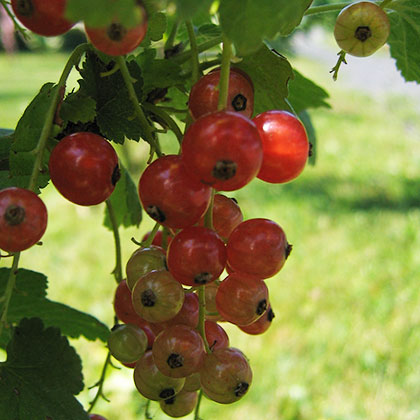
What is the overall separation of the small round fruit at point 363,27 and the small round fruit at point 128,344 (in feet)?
1.81

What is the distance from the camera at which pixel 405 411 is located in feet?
9.52

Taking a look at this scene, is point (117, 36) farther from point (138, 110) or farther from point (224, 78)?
point (138, 110)

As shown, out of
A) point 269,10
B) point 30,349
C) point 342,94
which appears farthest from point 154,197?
point 342,94

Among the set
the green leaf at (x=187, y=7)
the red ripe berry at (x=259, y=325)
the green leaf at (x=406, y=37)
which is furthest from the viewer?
the green leaf at (x=406, y=37)

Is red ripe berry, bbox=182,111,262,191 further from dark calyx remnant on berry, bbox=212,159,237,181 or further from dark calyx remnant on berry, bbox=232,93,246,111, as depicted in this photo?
dark calyx remnant on berry, bbox=232,93,246,111

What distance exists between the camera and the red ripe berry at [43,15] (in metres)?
0.64

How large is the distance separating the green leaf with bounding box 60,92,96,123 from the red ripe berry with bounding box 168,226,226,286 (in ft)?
0.68

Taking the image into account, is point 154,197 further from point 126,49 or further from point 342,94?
point 342,94

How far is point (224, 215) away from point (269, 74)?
0.23m

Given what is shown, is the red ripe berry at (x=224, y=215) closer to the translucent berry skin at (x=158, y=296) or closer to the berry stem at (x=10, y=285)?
the translucent berry skin at (x=158, y=296)

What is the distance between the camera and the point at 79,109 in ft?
2.71

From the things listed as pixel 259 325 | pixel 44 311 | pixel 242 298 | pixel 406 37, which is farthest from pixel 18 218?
pixel 406 37

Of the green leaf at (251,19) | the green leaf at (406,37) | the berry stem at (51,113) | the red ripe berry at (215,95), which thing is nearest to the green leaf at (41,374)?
the berry stem at (51,113)

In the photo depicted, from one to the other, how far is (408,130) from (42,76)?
8886mm
